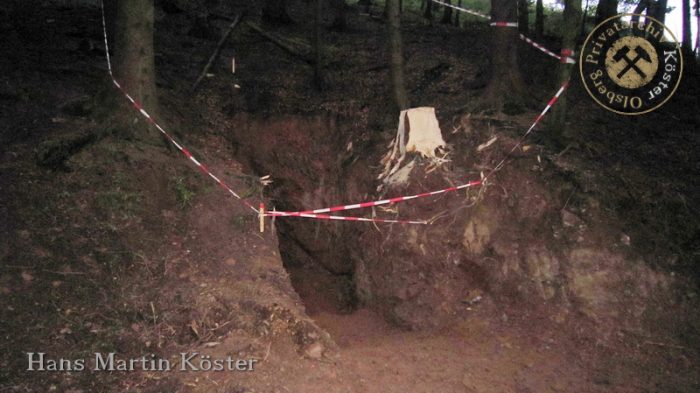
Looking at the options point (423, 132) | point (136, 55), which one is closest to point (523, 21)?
point (423, 132)

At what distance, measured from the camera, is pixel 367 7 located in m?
21.6

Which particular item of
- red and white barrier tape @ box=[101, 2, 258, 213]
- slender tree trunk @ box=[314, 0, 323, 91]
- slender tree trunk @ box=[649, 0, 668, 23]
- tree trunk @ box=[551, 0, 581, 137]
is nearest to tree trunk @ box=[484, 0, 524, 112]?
tree trunk @ box=[551, 0, 581, 137]

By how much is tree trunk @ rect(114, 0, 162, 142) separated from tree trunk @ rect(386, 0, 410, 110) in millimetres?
4011

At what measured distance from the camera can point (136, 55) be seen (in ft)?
24.3

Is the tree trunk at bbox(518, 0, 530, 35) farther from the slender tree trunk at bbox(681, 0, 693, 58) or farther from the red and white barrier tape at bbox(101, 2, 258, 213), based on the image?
the red and white barrier tape at bbox(101, 2, 258, 213)

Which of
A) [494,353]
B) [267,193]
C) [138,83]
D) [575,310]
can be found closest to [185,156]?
[138,83]

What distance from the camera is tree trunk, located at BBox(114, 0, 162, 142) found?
7.24m

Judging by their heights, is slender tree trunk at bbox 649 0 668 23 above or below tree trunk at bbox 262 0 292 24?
above

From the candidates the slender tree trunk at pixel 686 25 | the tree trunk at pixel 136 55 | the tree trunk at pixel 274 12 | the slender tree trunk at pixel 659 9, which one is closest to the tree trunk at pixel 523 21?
the slender tree trunk at pixel 686 25

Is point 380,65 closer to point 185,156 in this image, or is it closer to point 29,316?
point 185,156

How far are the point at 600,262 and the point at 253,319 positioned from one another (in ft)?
14.3

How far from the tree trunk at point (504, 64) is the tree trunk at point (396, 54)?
154 centimetres

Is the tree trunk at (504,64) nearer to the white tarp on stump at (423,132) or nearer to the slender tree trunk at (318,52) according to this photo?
the white tarp on stump at (423,132)

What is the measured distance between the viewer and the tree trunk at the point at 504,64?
8281 mm
